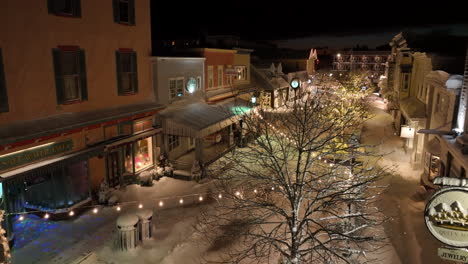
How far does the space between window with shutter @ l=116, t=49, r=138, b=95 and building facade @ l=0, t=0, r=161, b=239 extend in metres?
0.05

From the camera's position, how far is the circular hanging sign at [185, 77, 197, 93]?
2088cm

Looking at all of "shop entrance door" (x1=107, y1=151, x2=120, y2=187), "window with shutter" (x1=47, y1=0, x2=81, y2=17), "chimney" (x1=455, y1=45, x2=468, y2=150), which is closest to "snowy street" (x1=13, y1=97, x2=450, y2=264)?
"shop entrance door" (x1=107, y1=151, x2=120, y2=187)

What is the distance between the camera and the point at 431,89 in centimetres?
1906

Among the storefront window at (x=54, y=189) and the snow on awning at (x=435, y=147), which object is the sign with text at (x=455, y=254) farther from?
the storefront window at (x=54, y=189)

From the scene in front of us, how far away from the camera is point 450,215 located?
7.40 m

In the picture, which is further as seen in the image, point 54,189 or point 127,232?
point 54,189

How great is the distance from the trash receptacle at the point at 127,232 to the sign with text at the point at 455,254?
8.85 meters

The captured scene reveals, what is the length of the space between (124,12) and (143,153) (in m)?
7.16

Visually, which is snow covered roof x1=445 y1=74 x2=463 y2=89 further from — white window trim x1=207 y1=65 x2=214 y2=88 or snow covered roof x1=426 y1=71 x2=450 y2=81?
white window trim x1=207 y1=65 x2=214 y2=88

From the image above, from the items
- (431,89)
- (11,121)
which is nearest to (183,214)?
(11,121)

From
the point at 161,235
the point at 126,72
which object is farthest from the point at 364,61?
the point at 161,235

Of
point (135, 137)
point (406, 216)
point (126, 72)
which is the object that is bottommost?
point (406, 216)

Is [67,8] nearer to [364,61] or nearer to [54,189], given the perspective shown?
[54,189]

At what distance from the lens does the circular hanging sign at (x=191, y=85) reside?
2088 cm
